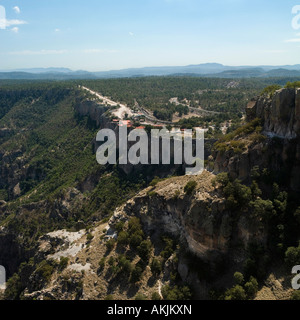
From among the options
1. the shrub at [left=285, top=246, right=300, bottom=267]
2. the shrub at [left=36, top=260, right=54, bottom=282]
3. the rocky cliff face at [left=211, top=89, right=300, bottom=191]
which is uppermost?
the rocky cliff face at [left=211, top=89, right=300, bottom=191]

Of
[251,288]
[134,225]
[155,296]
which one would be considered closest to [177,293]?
[155,296]

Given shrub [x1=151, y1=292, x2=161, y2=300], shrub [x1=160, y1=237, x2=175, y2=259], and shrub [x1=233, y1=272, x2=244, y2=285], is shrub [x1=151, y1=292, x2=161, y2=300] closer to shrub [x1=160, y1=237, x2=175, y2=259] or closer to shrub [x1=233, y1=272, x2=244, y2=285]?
shrub [x1=160, y1=237, x2=175, y2=259]

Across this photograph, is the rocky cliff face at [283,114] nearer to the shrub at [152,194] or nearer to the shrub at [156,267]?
the shrub at [152,194]

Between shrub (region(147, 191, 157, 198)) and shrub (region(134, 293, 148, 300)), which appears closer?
shrub (region(134, 293, 148, 300))

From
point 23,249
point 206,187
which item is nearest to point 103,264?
point 206,187

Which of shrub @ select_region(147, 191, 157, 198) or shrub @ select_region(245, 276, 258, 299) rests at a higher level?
shrub @ select_region(147, 191, 157, 198)

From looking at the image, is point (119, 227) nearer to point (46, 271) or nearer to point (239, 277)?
point (46, 271)

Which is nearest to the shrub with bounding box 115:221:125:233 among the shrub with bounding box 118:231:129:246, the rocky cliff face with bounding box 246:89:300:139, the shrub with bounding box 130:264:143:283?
the shrub with bounding box 118:231:129:246

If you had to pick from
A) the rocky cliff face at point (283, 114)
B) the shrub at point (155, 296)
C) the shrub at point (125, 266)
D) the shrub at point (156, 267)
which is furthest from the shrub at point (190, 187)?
the shrub at point (155, 296)

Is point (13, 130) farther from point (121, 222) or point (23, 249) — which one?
point (121, 222)
